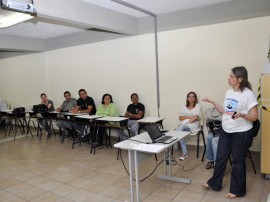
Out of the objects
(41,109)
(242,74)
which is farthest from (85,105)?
(242,74)

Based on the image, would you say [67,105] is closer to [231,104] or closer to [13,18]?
[13,18]

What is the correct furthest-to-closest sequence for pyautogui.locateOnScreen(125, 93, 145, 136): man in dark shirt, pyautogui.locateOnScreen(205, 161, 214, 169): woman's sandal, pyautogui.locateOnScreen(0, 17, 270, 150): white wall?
pyautogui.locateOnScreen(125, 93, 145, 136): man in dark shirt < pyautogui.locateOnScreen(0, 17, 270, 150): white wall < pyautogui.locateOnScreen(205, 161, 214, 169): woman's sandal

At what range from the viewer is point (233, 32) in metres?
4.08

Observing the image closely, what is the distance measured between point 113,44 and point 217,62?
2.38m

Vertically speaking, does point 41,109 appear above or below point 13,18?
below

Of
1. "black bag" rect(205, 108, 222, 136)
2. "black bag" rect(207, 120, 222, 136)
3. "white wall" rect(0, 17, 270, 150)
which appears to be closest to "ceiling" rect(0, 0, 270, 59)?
"white wall" rect(0, 17, 270, 150)

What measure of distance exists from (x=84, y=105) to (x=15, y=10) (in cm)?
354

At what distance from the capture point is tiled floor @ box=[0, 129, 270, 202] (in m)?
2.96

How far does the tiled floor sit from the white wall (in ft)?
3.98

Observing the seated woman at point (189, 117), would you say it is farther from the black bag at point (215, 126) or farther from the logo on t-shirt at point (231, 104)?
the logo on t-shirt at point (231, 104)

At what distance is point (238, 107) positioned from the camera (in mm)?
2656

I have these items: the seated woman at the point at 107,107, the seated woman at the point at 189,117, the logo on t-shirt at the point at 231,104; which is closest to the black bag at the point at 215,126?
the seated woman at the point at 189,117

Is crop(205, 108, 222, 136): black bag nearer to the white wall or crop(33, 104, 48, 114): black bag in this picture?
the white wall

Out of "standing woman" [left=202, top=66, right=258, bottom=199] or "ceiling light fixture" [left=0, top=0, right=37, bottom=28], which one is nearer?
"ceiling light fixture" [left=0, top=0, right=37, bottom=28]
